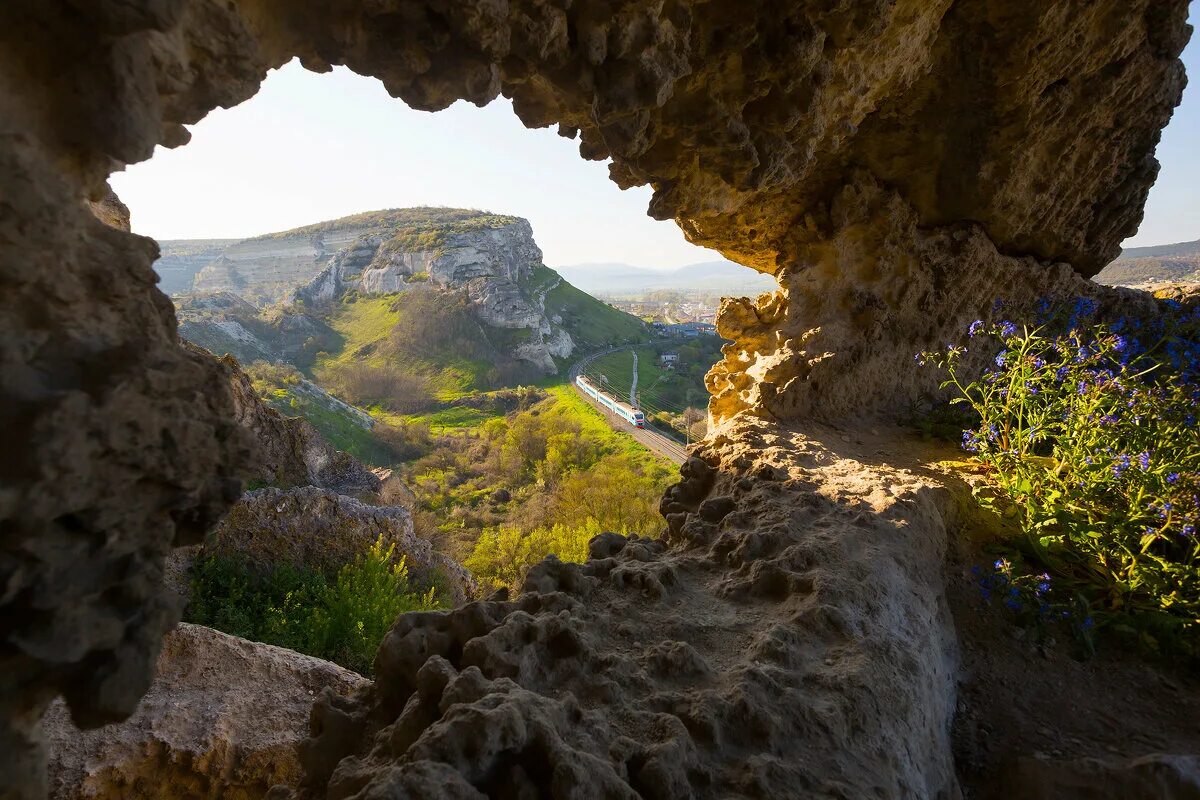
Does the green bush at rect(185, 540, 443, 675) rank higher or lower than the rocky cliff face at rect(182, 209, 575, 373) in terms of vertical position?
lower

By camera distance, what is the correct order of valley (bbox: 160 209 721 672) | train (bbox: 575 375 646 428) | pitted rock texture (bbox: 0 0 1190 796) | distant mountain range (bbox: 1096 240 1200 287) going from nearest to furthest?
pitted rock texture (bbox: 0 0 1190 796), distant mountain range (bbox: 1096 240 1200 287), valley (bbox: 160 209 721 672), train (bbox: 575 375 646 428)

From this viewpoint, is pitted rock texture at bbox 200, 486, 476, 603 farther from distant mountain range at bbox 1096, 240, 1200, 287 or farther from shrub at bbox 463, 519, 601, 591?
distant mountain range at bbox 1096, 240, 1200, 287

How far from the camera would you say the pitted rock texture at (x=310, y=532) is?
952cm

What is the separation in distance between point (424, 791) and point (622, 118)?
3.52 m

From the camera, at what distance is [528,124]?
3.89m

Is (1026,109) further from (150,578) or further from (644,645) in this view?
(150,578)

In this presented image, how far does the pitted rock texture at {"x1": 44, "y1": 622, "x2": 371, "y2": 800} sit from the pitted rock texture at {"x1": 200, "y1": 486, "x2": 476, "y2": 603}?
4588 millimetres

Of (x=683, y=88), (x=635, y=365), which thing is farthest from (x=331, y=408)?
(x=683, y=88)

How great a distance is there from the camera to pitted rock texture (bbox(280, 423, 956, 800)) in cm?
183

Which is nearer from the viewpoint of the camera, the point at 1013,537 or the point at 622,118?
the point at 622,118

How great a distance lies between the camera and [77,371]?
4.91 feet

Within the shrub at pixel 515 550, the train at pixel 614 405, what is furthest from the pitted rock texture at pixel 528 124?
the train at pixel 614 405

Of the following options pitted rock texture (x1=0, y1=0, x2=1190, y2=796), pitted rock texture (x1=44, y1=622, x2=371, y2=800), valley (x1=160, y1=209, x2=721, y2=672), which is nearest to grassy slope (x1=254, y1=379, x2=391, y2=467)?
valley (x1=160, y1=209, x2=721, y2=672)

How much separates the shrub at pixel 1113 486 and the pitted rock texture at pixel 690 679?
0.75 m
